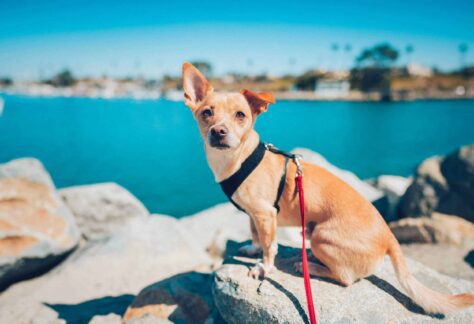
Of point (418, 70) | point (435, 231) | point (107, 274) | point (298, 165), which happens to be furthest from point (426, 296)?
point (418, 70)

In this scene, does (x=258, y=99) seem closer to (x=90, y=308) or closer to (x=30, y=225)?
(x=90, y=308)

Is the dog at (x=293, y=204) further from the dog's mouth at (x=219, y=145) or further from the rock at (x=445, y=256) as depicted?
the rock at (x=445, y=256)

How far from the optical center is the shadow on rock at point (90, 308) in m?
5.11

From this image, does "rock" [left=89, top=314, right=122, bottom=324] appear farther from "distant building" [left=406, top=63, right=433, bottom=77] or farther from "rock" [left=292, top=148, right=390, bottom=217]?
"distant building" [left=406, top=63, right=433, bottom=77]

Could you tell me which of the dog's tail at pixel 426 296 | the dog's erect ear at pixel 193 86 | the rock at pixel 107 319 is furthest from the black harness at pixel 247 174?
the rock at pixel 107 319

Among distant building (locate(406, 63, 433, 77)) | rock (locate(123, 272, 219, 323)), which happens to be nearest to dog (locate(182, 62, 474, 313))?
rock (locate(123, 272, 219, 323))

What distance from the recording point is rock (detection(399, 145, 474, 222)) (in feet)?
25.8

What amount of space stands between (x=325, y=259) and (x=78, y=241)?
620 cm

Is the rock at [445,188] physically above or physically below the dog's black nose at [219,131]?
below

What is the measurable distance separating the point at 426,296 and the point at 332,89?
463ft

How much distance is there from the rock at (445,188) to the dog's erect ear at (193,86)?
701 centimetres

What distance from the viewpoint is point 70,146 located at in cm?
3084

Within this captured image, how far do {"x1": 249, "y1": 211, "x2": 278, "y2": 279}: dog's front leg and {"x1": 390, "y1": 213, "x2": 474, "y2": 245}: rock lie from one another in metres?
4.92

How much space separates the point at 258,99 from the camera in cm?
361
